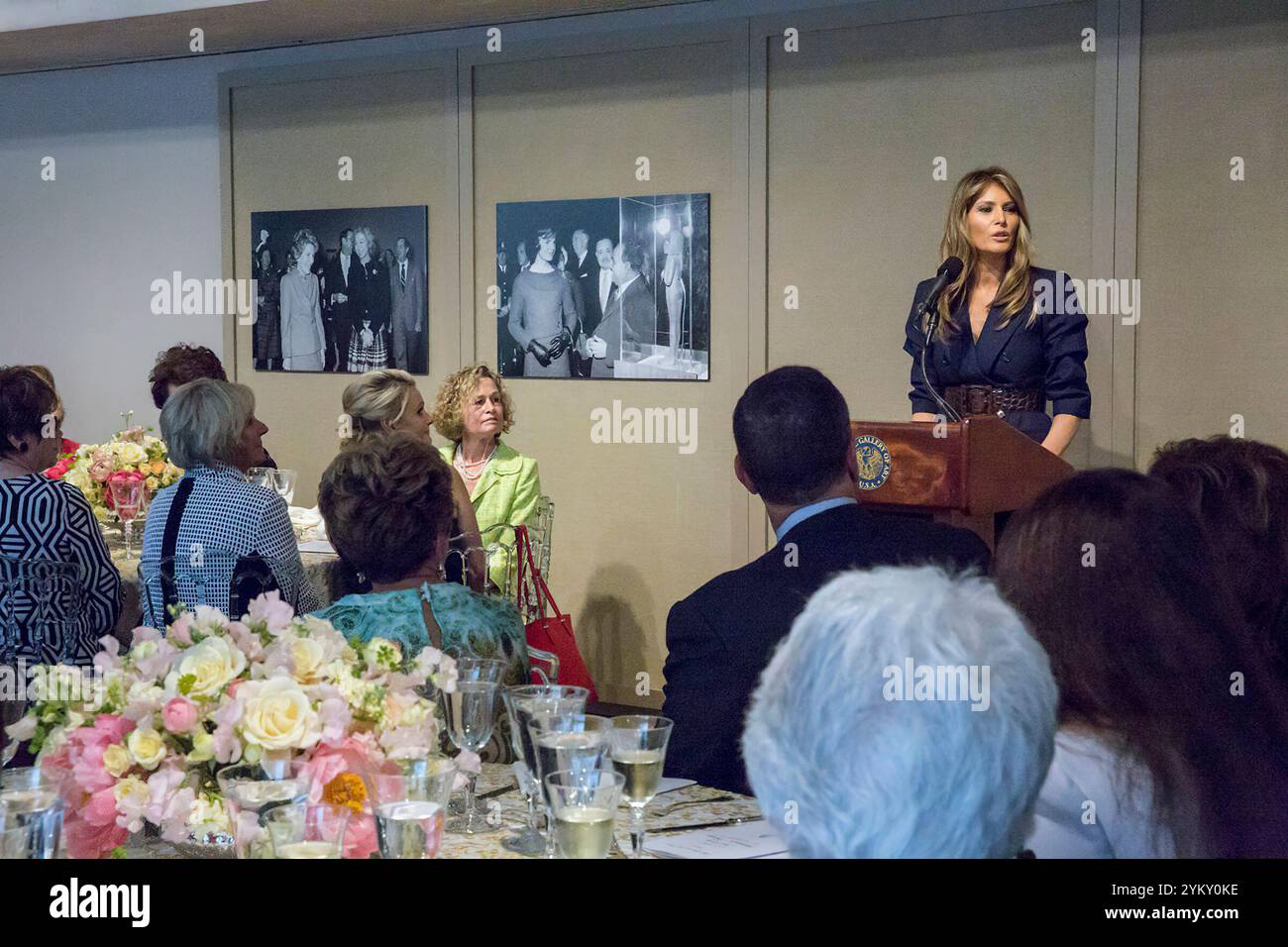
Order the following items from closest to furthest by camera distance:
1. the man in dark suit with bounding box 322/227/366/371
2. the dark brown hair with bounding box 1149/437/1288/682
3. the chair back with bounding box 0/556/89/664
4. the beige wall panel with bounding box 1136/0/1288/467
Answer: the dark brown hair with bounding box 1149/437/1288/682, the chair back with bounding box 0/556/89/664, the beige wall panel with bounding box 1136/0/1288/467, the man in dark suit with bounding box 322/227/366/371

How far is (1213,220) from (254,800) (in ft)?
14.1

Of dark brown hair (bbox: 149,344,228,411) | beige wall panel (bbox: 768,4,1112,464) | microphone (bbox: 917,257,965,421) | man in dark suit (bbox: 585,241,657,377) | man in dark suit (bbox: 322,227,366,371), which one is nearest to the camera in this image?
microphone (bbox: 917,257,965,421)

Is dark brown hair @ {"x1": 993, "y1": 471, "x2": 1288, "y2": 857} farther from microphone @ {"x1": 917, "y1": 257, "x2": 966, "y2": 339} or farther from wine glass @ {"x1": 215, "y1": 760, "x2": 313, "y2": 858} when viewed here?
microphone @ {"x1": 917, "y1": 257, "x2": 966, "y2": 339}

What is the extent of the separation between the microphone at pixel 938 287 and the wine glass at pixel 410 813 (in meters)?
2.91

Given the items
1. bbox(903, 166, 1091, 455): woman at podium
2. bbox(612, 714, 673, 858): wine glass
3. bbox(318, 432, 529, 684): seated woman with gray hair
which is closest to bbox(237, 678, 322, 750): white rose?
bbox(612, 714, 673, 858): wine glass

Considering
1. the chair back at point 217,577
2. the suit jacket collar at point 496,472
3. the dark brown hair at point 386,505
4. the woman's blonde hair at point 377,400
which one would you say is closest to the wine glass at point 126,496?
the woman's blonde hair at point 377,400

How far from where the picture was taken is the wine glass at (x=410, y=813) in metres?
1.41

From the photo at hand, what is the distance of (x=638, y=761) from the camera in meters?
1.68

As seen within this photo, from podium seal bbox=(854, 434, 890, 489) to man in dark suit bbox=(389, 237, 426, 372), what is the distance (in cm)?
326

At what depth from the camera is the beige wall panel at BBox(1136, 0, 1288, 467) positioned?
4.70m

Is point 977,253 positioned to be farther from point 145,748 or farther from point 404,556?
point 145,748

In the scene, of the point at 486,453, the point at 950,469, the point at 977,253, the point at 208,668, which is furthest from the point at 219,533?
the point at 977,253

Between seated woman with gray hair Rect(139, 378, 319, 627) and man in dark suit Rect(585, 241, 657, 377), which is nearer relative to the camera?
seated woman with gray hair Rect(139, 378, 319, 627)

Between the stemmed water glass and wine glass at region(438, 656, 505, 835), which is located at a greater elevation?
the stemmed water glass
